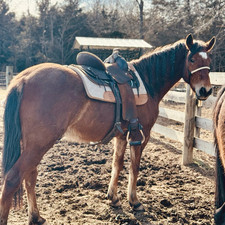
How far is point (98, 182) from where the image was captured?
3.68m

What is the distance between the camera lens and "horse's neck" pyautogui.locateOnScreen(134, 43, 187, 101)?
334cm

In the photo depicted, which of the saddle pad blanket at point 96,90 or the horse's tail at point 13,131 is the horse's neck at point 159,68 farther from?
the horse's tail at point 13,131

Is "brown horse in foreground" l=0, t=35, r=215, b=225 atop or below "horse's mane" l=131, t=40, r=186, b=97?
below

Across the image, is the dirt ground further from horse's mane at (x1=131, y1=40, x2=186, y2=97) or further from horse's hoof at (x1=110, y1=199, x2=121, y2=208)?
horse's mane at (x1=131, y1=40, x2=186, y2=97)

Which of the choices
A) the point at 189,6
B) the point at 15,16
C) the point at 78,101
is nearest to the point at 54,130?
the point at 78,101

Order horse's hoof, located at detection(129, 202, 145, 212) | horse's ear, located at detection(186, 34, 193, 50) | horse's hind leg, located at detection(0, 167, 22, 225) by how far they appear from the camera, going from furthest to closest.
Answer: horse's ear, located at detection(186, 34, 193, 50) → horse's hoof, located at detection(129, 202, 145, 212) → horse's hind leg, located at detection(0, 167, 22, 225)

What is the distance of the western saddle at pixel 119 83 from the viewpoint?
2.79 metres

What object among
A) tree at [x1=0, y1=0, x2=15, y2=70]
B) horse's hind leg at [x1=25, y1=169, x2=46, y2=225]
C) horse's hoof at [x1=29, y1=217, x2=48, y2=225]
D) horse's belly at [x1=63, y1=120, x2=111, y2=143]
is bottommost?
horse's hoof at [x1=29, y1=217, x2=48, y2=225]

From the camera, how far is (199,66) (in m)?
3.18

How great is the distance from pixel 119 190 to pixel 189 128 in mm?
2057

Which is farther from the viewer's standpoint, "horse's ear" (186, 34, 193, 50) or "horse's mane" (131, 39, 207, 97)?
"horse's mane" (131, 39, 207, 97)

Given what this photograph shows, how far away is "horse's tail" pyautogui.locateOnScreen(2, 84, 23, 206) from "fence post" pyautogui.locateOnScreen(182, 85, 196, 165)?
333cm

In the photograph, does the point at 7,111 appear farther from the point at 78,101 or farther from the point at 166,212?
the point at 166,212

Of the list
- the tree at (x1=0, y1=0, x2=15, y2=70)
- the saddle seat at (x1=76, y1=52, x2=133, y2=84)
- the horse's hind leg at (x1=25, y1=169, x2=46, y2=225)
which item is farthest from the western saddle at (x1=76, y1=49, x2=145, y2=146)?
the tree at (x1=0, y1=0, x2=15, y2=70)
